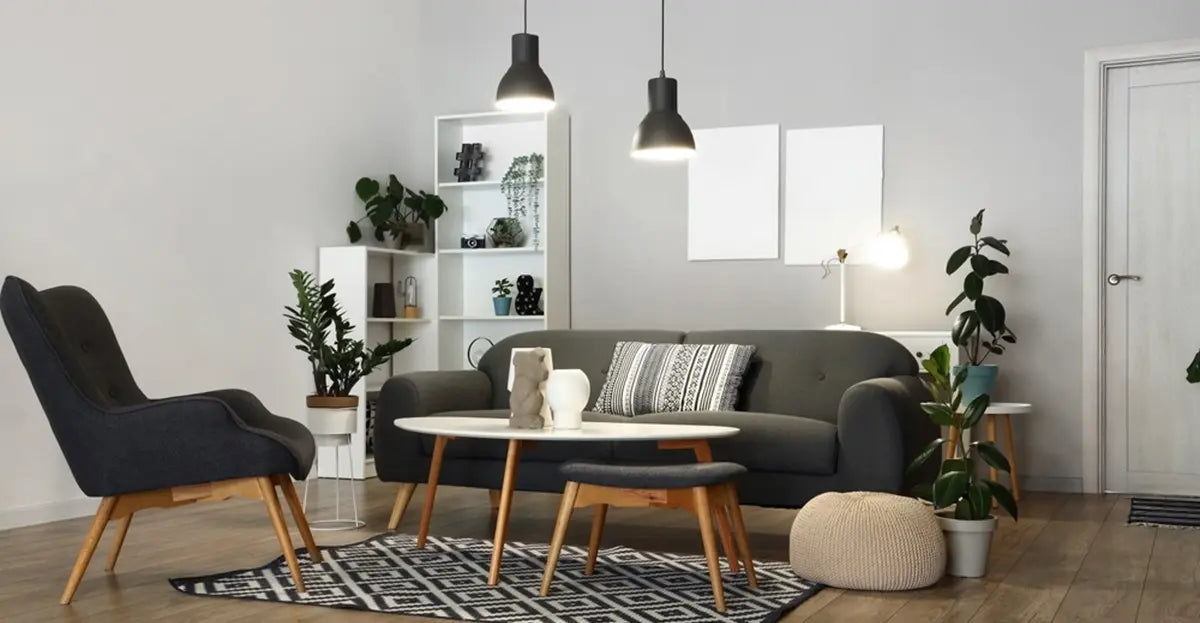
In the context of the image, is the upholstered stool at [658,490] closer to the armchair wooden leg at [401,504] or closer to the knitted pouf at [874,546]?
the knitted pouf at [874,546]

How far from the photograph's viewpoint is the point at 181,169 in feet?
19.4

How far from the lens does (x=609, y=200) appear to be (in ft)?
23.8

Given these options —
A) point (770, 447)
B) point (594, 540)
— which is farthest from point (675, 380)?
point (594, 540)

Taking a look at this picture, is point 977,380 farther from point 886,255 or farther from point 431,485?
point 431,485

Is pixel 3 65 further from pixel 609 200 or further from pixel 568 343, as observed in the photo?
pixel 609 200

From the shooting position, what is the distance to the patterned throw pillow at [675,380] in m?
5.11

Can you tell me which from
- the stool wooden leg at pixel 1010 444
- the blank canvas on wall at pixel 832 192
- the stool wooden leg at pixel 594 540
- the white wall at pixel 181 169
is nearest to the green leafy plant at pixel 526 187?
the white wall at pixel 181 169

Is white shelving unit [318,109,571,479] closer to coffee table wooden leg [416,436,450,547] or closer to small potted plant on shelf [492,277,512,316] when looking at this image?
small potted plant on shelf [492,277,512,316]

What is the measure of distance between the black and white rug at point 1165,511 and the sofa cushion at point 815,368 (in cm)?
121

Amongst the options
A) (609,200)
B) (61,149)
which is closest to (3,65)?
(61,149)

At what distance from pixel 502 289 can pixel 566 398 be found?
10.8 feet

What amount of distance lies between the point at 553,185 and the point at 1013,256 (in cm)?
256

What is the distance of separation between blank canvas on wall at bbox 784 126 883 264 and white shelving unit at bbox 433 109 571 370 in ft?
4.38

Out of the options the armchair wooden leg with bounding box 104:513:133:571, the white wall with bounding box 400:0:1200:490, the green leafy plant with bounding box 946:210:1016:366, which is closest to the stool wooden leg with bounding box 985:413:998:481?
the green leafy plant with bounding box 946:210:1016:366
